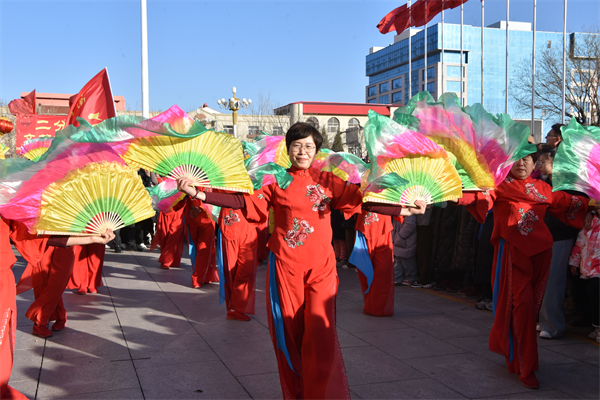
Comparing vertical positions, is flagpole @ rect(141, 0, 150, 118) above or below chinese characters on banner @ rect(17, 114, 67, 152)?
above

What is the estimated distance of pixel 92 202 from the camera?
3.00 m

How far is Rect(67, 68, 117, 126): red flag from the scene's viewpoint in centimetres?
702

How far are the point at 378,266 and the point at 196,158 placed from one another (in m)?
3.14

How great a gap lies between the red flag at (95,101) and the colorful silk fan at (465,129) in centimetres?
483

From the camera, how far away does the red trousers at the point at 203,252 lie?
7590mm

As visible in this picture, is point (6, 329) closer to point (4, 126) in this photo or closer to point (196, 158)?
point (196, 158)

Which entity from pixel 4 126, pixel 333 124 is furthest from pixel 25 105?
pixel 333 124

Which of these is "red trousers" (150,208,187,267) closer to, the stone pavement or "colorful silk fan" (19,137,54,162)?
the stone pavement

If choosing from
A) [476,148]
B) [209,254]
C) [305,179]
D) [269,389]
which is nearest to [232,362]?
[269,389]

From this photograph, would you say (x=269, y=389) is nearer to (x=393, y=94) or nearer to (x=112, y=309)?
(x=112, y=309)

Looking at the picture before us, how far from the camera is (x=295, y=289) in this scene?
3166 mm

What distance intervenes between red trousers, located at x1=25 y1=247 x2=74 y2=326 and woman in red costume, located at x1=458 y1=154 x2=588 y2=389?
368 centimetres

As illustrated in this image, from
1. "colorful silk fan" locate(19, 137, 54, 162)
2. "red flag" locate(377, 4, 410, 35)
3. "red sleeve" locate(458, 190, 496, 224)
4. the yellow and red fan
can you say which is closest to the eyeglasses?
the yellow and red fan

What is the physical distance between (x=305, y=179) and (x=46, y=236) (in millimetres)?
1513
